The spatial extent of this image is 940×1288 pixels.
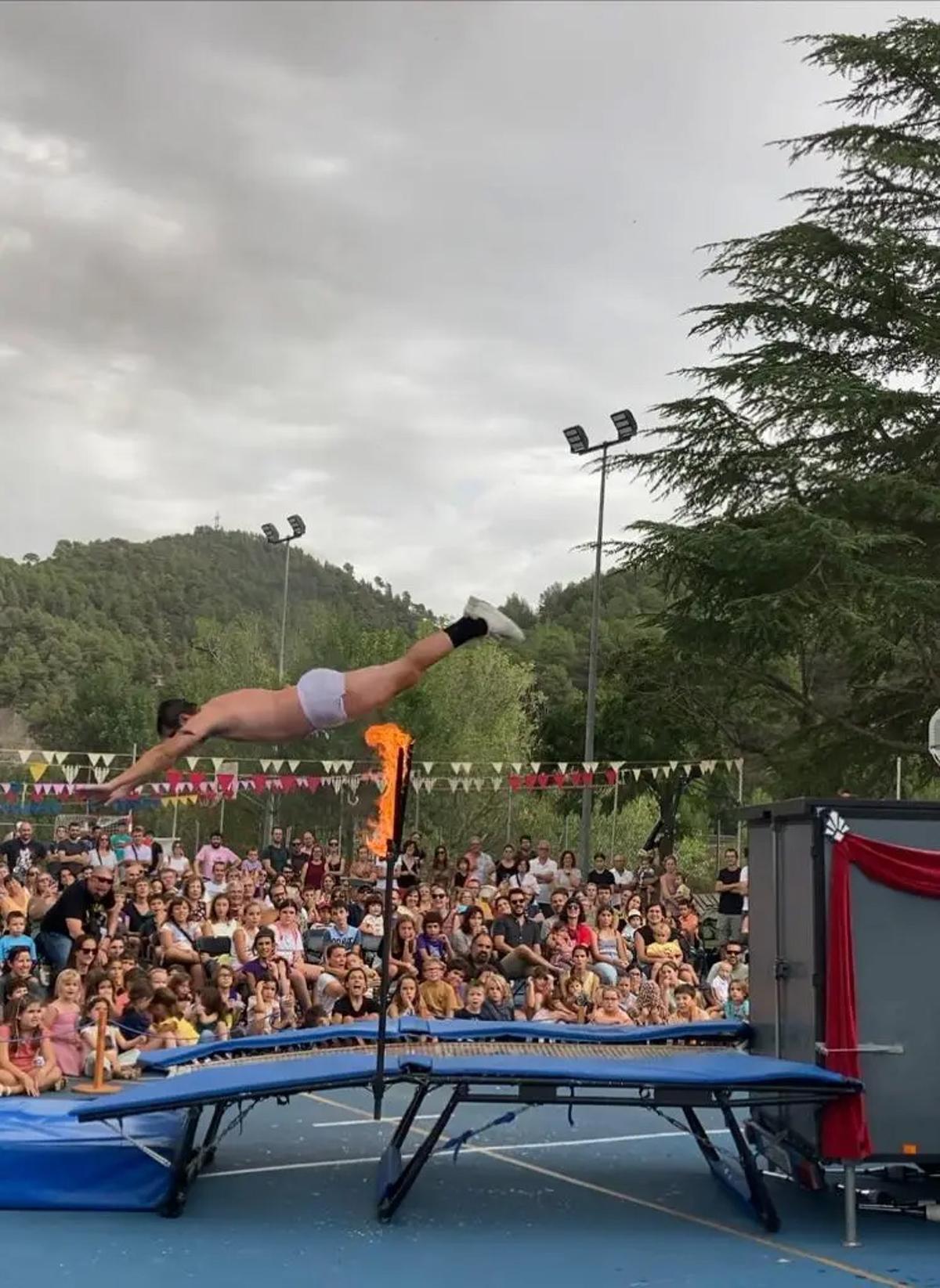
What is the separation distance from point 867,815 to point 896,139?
1935 cm

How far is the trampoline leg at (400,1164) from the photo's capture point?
6555 mm

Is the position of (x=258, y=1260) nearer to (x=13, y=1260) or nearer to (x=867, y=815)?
(x=13, y=1260)

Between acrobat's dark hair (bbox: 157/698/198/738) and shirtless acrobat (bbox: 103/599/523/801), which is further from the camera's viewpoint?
acrobat's dark hair (bbox: 157/698/198/738)

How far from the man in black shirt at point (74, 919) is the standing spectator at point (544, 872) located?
595 cm

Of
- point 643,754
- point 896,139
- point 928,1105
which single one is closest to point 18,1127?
point 928,1105

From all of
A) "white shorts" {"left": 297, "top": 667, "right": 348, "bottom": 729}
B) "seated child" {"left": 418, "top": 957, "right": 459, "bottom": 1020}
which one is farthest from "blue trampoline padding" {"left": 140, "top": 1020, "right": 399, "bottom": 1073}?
"seated child" {"left": 418, "top": 957, "right": 459, "bottom": 1020}

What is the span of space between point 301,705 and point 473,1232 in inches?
165

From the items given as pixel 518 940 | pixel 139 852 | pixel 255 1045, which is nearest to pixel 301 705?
pixel 255 1045

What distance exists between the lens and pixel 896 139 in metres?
23.2

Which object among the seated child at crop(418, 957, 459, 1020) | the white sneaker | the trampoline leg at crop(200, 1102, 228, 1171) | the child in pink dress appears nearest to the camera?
the trampoline leg at crop(200, 1102, 228, 1171)

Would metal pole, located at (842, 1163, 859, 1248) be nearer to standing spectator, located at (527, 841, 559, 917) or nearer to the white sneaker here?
the white sneaker

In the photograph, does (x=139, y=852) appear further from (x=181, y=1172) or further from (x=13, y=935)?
(x=181, y=1172)

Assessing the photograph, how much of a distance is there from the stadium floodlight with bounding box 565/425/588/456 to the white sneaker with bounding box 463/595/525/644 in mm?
16181

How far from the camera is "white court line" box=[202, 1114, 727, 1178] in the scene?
782 cm
